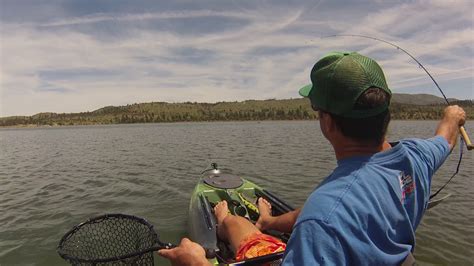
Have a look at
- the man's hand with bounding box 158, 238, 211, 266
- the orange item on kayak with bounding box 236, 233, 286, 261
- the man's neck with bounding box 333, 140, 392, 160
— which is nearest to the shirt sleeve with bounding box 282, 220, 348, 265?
the man's neck with bounding box 333, 140, 392, 160

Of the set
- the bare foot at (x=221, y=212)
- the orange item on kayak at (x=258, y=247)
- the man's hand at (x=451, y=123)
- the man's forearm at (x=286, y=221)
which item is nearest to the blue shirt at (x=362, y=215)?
the man's hand at (x=451, y=123)

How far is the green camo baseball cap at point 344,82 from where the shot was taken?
2209 millimetres

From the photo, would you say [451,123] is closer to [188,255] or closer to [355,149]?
[355,149]

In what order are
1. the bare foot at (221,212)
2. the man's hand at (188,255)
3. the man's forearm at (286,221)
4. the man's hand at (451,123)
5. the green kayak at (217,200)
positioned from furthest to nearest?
the bare foot at (221,212), the green kayak at (217,200), the man's forearm at (286,221), the man's hand at (451,123), the man's hand at (188,255)

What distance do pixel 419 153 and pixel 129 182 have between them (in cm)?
1662

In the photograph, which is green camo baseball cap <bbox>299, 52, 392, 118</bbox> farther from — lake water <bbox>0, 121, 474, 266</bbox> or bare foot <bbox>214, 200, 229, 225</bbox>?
bare foot <bbox>214, 200, 229, 225</bbox>

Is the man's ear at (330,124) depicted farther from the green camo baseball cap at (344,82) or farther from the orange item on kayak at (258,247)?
the orange item on kayak at (258,247)

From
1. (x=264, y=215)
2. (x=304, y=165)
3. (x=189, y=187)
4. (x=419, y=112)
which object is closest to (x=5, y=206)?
(x=189, y=187)

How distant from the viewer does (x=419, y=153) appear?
2752 mm

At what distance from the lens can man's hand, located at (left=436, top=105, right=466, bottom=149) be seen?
11.5 feet

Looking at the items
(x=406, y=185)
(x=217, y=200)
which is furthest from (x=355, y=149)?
(x=217, y=200)

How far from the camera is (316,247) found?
1861 millimetres

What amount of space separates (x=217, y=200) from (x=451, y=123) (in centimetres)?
708

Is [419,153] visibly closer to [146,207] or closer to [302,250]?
[302,250]
